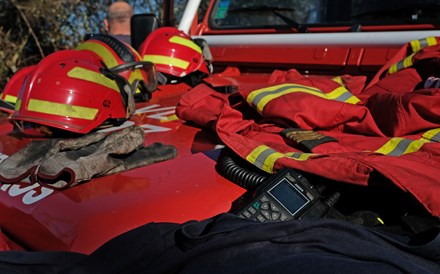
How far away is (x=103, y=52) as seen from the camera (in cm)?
235

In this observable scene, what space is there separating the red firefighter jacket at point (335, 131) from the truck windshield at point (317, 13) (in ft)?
2.13

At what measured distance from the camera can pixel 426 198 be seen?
3.09 feet

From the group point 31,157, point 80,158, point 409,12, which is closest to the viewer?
point 80,158

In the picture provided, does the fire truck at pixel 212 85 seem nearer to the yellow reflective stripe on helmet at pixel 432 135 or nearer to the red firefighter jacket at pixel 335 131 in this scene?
the red firefighter jacket at pixel 335 131

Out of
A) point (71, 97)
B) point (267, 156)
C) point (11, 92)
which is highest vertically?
point (267, 156)

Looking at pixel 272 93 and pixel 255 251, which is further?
pixel 272 93

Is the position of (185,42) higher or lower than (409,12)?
lower

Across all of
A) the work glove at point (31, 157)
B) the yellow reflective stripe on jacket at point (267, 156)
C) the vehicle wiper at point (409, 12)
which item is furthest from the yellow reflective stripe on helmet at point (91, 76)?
the vehicle wiper at point (409, 12)

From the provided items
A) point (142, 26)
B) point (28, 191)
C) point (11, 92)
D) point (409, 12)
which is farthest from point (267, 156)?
point (142, 26)

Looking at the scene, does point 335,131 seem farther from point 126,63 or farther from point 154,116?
point 126,63

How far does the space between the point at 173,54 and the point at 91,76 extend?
0.79 meters

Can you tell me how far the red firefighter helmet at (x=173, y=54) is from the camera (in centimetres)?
251

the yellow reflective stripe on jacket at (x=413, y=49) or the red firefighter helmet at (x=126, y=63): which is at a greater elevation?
the yellow reflective stripe on jacket at (x=413, y=49)

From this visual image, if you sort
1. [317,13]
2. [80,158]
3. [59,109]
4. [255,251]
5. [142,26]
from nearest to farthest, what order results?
[255,251] < [80,158] < [59,109] < [317,13] < [142,26]
